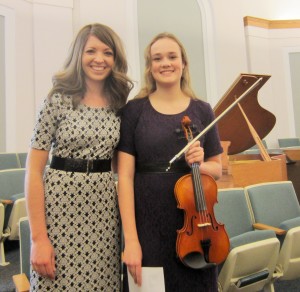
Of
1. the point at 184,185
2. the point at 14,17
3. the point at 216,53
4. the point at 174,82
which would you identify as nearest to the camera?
the point at 184,185

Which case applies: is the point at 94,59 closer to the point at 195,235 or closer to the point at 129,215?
the point at 129,215

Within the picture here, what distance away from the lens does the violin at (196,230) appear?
37.9 inches

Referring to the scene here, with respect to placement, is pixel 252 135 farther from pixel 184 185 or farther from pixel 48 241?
pixel 48 241

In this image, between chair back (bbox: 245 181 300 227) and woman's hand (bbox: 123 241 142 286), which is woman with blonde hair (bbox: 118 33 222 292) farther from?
chair back (bbox: 245 181 300 227)

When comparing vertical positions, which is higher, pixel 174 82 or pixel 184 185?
pixel 174 82

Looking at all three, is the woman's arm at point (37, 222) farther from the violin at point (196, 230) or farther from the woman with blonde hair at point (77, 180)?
the violin at point (196, 230)

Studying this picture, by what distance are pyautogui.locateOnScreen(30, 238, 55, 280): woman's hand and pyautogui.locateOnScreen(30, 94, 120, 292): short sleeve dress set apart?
4 centimetres

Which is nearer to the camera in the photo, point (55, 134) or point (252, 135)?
point (55, 134)

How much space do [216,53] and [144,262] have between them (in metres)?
5.12

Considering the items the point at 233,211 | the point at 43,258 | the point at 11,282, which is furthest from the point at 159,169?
the point at 11,282

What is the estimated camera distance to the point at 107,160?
1077mm

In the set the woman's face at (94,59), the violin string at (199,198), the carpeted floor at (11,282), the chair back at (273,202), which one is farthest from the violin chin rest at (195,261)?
the carpeted floor at (11,282)

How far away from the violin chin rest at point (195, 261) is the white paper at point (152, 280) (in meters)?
0.08

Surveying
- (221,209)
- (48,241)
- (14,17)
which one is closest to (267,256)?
(221,209)
